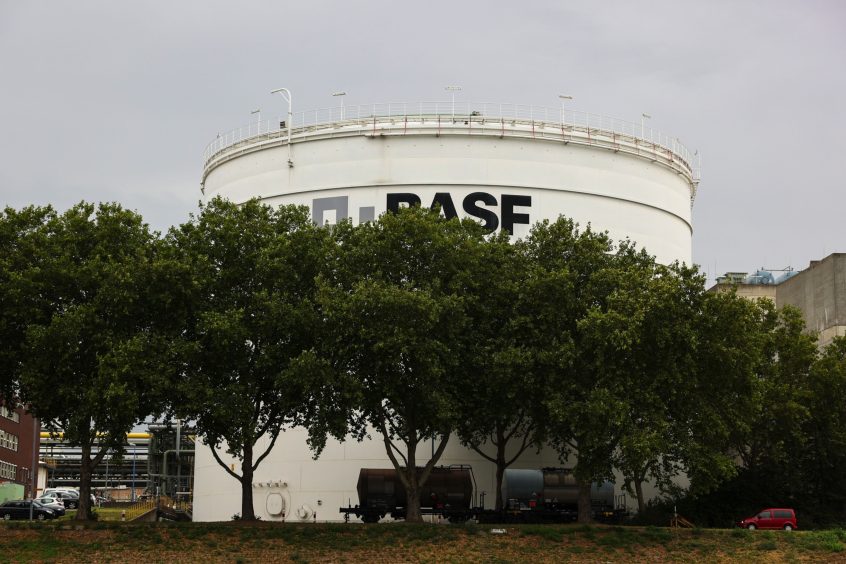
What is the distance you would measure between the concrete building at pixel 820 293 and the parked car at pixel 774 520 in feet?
77.9

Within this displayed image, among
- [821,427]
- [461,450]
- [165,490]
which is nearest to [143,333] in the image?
[461,450]

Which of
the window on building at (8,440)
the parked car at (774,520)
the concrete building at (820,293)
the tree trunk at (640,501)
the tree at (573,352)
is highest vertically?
the concrete building at (820,293)

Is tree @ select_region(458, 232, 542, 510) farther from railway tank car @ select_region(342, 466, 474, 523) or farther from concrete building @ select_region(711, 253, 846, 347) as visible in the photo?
concrete building @ select_region(711, 253, 846, 347)

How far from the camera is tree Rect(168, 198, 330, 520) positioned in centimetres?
5275

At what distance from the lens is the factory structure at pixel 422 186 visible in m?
67.6

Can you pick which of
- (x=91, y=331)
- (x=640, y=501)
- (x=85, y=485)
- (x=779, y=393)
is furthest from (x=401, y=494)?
(x=779, y=393)

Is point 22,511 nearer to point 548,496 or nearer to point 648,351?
point 548,496

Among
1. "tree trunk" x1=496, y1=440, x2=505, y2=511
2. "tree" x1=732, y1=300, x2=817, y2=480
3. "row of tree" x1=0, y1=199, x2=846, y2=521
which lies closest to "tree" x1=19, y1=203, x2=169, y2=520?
"row of tree" x1=0, y1=199, x2=846, y2=521

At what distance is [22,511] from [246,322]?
93.1ft

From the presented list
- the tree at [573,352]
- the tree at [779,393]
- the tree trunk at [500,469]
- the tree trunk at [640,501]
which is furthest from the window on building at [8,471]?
the tree at [779,393]

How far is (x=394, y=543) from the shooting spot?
52875 millimetres

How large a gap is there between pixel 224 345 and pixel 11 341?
1074cm

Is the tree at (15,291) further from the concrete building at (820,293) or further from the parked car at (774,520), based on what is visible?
the concrete building at (820,293)

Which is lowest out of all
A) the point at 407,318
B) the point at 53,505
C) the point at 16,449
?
the point at 53,505
